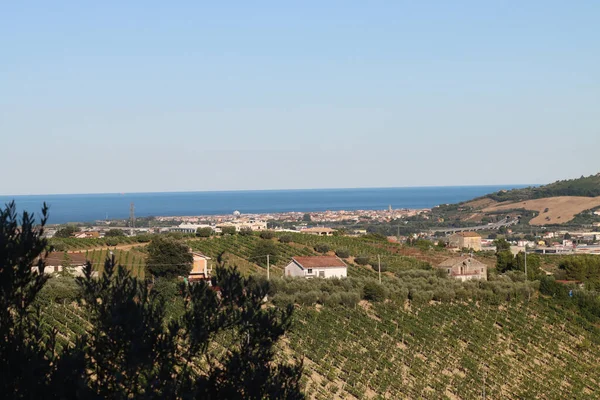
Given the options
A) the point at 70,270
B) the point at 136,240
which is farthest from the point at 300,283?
the point at 136,240

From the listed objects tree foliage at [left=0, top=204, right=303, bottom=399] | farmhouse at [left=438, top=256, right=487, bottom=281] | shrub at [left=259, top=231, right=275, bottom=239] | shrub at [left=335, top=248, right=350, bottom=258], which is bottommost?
farmhouse at [left=438, top=256, right=487, bottom=281]

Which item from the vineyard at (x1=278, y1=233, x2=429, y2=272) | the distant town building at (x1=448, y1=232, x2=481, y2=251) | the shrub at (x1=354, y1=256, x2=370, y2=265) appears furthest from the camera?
the distant town building at (x1=448, y1=232, x2=481, y2=251)

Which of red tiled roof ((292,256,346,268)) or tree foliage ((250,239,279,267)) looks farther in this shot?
tree foliage ((250,239,279,267))

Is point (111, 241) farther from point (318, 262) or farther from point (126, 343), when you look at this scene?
point (126, 343)

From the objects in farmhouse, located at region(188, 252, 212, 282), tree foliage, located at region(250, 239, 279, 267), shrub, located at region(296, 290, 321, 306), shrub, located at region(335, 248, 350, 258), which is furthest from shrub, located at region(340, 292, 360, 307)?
shrub, located at region(335, 248, 350, 258)

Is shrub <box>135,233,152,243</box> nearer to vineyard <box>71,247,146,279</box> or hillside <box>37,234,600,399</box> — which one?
vineyard <box>71,247,146,279</box>

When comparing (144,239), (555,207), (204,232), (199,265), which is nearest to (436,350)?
(199,265)

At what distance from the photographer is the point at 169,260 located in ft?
142

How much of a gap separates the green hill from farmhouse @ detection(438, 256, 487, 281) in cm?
13254

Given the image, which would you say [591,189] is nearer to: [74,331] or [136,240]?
[136,240]

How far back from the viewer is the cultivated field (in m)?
157

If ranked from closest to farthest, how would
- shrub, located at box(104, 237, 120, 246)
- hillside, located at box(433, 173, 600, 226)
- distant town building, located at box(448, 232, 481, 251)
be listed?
shrub, located at box(104, 237, 120, 246)
distant town building, located at box(448, 232, 481, 251)
hillside, located at box(433, 173, 600, 226)

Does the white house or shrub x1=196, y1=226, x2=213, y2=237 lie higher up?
shrub x1=196, y1=226, x2=213, y2=237

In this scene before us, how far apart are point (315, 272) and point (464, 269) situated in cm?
1023
